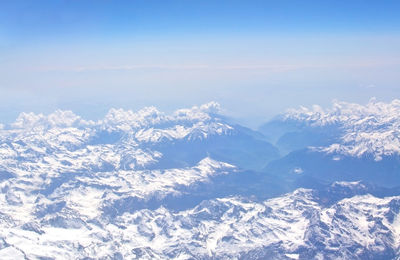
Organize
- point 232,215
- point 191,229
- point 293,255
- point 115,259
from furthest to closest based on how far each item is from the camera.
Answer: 1. point 232,215
2. point 191,229
3. point 293,255
4. point 115,259

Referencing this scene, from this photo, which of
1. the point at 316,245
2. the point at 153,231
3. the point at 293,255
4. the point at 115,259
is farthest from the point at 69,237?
the point at 316,245

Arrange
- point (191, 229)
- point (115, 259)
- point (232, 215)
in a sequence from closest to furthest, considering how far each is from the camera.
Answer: point (115, 259)
point (191, 229)
point (232, 215)

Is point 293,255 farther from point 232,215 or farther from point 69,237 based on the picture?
point 69,237

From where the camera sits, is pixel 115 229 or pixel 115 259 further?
pixel 115 229

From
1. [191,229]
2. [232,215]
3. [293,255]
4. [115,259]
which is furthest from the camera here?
[232,215]

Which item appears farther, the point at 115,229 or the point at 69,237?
the point at 115,229

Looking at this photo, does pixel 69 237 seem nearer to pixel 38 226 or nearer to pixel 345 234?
pixel 38 226

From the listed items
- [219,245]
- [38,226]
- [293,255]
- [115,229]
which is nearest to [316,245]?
[293,255]

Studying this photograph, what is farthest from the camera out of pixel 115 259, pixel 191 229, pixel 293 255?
pixel 191 229
